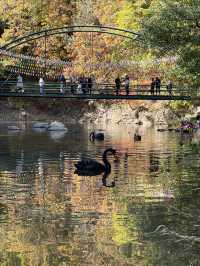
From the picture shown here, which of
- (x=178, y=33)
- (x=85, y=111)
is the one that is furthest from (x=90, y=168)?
(x=85, y=111)

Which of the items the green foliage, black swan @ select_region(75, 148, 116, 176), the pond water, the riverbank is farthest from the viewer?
the riverbank

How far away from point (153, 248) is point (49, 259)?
279cm

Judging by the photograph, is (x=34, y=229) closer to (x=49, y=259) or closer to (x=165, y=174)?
(x=49, y=259)

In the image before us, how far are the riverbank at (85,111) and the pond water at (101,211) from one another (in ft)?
105

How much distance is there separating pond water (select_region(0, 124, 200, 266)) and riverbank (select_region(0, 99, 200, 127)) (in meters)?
31.9

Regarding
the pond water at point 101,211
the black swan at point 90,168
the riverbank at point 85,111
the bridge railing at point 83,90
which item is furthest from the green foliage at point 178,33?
the riverbank at point 85,111

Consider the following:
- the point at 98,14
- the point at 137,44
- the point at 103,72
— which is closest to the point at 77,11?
the point at 98,14

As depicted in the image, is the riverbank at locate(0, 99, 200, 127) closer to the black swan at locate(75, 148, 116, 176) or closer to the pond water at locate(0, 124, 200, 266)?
the pond water at locate(0, 124, 200, 266)

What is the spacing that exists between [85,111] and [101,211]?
56.7m

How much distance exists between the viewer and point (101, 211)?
2473 cm

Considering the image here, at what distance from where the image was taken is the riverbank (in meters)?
74.7

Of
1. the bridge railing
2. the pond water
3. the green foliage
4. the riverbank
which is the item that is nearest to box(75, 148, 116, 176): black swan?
the pond water

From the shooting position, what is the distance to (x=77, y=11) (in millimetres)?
81312

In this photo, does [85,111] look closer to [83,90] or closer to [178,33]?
[83,90]
